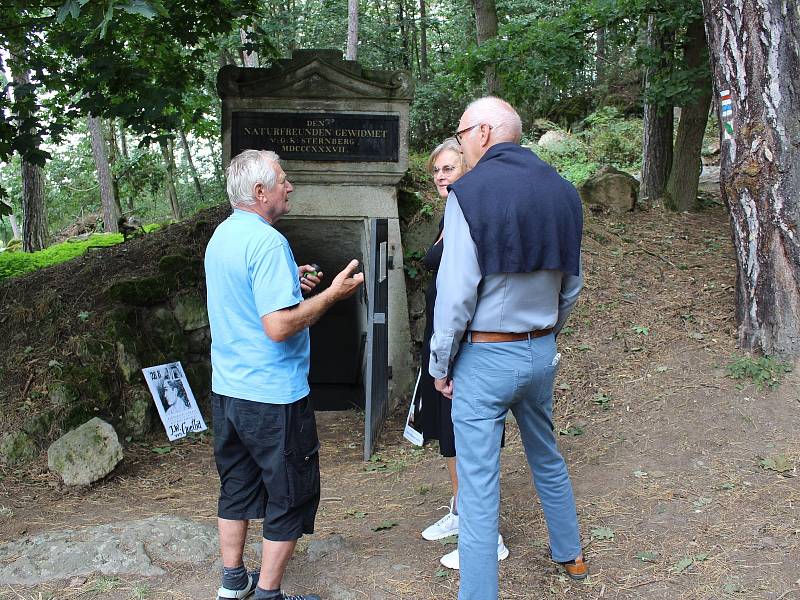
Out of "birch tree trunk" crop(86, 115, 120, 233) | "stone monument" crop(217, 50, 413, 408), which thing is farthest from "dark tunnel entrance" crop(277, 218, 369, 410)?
"birch tree trunk" crop(86, 115, 120, 233)

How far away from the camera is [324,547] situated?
3633mm

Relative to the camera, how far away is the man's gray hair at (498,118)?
2.69m

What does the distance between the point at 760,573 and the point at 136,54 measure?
6454 millimetres

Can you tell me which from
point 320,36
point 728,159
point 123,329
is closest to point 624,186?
point 728,159

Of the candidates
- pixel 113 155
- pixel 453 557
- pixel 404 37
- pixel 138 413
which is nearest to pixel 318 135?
pixel 138 413

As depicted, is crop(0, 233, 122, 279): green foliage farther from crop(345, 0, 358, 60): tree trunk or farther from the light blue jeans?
the light blue jeans

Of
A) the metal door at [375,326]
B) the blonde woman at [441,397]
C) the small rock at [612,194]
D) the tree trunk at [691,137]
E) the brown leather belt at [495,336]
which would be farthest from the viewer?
the small rock at [612,194]

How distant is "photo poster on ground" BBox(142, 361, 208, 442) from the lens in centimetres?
589

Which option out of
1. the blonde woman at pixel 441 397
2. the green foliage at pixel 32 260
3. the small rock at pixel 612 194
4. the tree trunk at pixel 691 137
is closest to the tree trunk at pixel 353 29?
the green foliage at pixel 32 260

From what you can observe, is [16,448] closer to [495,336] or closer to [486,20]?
[495,336]

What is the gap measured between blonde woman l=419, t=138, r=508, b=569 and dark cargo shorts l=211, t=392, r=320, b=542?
2.69 feet

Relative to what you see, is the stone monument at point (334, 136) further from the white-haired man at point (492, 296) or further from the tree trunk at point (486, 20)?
the tree trunk at point (486, 20)

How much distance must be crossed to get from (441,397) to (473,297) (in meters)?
1.10

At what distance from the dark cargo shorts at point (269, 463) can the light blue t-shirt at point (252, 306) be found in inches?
2.9
